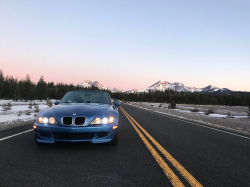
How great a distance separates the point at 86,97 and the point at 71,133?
270 centimetres

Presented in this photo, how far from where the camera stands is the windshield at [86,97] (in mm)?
5711

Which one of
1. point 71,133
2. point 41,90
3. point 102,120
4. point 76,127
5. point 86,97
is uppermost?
point 41,90

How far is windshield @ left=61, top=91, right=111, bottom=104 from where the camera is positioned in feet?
18.7

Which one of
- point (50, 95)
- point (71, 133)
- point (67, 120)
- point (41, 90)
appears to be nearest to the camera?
point (71, 133)

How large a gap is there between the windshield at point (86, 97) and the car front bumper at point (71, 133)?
191 centimetres

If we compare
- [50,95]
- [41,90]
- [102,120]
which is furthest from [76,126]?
[50,95]

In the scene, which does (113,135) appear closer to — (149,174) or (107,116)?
(107,116)

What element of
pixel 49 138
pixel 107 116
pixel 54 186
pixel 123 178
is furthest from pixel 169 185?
pixel 49 138

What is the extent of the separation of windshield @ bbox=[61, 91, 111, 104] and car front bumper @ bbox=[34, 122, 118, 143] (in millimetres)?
1913

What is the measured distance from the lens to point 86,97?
6176 millimetres

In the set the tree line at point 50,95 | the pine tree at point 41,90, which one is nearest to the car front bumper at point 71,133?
the tree line at point 50,95

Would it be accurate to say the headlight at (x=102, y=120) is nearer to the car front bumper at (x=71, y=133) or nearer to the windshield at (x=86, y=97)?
the car front bumper at (x=71, y=133)

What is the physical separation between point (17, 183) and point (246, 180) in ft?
11.3

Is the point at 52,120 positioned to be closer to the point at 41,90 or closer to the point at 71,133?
the point at 71,133
